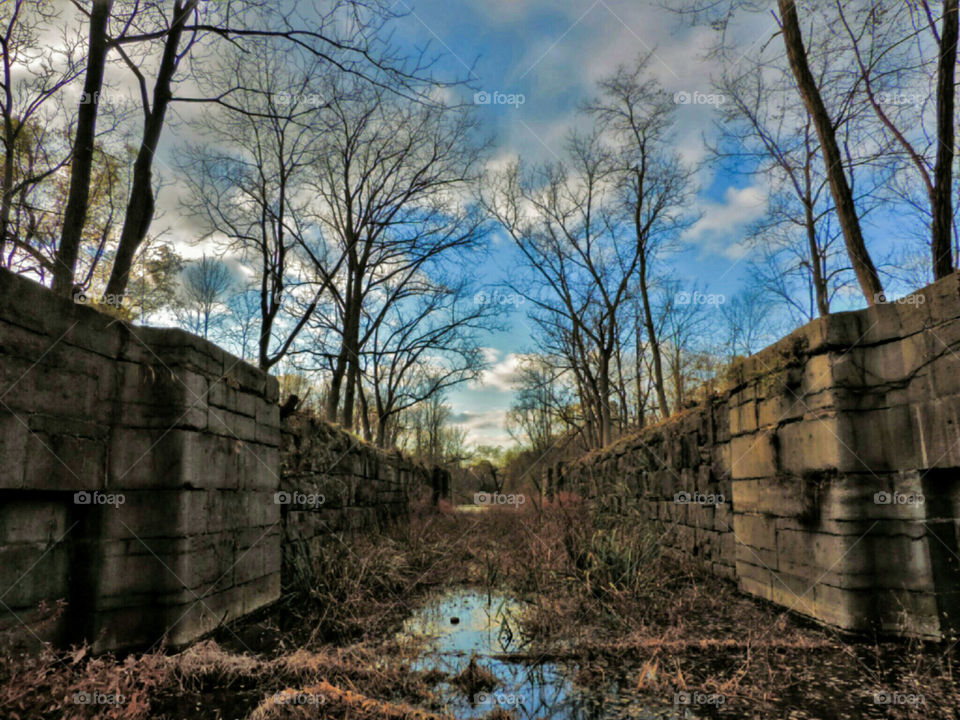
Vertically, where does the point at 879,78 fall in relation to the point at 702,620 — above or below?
above

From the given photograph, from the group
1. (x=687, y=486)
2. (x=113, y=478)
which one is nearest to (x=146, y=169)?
(x=113, y=478)

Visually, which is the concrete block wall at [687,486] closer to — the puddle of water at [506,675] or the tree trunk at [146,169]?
the puddle of water at [506,675]

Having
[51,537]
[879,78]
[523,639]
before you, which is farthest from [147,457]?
[879,78]

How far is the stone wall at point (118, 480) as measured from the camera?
3109 millimetres

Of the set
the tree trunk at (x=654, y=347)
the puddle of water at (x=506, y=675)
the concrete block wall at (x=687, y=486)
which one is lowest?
the puddle of water at (x=506, y=675)

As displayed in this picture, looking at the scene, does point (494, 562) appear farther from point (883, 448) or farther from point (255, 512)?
point (883, 448)

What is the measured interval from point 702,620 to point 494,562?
8.66 feet

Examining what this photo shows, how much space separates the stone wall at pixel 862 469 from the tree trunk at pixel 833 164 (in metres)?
3.63

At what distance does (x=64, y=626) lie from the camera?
3.39m

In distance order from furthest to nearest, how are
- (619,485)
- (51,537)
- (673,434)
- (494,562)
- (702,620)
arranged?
(619,485) < (673,434) < (494,562) < (702,620) < (51,537)

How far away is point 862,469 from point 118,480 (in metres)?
5.28

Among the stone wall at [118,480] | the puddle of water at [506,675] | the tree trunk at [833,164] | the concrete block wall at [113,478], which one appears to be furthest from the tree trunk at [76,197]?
the tree trunk at [833,164]

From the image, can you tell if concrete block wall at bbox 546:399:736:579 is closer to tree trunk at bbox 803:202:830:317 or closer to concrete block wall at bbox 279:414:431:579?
concrete block wall at bbox 279:414:431:579

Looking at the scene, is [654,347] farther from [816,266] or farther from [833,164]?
[833,164]
